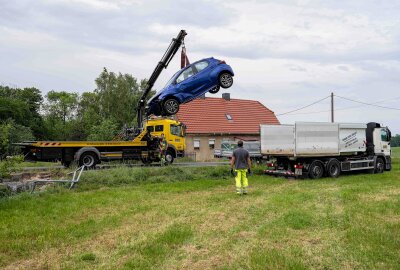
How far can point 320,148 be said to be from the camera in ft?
59.7

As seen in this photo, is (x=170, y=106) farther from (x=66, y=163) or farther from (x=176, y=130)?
(x=176, y=130)

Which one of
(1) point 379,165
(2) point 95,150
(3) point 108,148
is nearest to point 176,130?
(3) point 108,148

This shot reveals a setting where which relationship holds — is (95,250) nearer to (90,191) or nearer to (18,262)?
(18,262)

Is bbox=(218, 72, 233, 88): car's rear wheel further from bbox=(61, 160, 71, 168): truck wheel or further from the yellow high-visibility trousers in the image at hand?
bbox=(61, 160, 71, 168): truck wheel

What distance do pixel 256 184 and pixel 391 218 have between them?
7434 millimetres

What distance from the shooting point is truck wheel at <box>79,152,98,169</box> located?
1967cm

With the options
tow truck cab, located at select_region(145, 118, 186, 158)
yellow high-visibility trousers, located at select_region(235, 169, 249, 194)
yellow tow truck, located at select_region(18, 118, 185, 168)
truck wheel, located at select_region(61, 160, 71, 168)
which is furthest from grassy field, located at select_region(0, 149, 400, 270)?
tow truck cab, located at select_region(145, 118, 186, 158)

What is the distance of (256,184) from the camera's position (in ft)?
52.8

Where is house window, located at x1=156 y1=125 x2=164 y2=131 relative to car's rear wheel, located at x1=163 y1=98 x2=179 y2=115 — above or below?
below

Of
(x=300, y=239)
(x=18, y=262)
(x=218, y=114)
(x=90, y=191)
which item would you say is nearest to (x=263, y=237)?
(x=300, y=239)

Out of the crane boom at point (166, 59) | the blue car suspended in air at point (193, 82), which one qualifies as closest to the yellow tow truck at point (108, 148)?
the crane boom at point (166, 59)

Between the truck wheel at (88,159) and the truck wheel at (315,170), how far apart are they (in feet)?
32.1

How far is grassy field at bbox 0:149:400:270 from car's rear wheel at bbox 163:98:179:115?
316 centimetres

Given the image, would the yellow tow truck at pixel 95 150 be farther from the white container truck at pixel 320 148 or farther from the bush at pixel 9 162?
the bush at pixel 9 162
